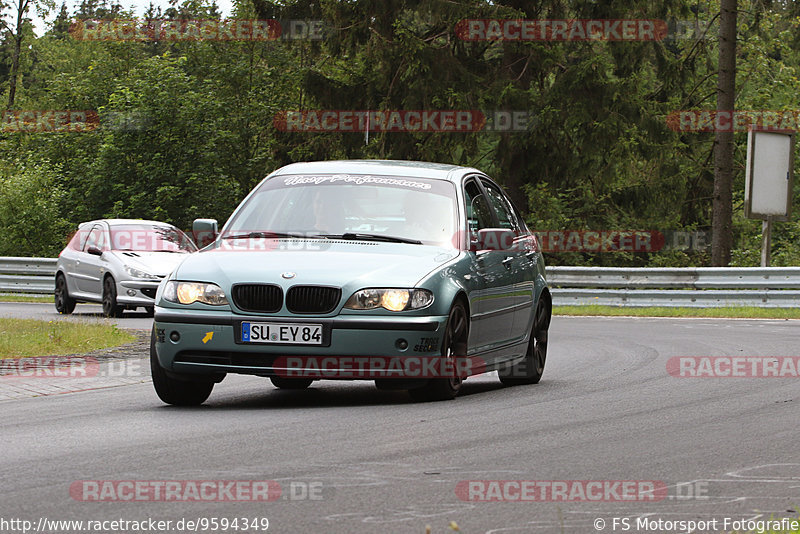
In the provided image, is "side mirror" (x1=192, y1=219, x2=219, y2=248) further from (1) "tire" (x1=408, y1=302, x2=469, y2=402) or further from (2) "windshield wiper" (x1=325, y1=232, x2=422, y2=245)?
(1) "tire" (x1=408, y1=302, x2=469, y2=402)

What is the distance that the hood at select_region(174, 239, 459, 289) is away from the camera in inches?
328

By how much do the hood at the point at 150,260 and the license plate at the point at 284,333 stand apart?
13399 mm

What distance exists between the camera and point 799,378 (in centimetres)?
1098

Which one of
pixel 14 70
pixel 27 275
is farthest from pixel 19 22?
pixel 27 275

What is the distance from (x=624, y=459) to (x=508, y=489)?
1.07 metres

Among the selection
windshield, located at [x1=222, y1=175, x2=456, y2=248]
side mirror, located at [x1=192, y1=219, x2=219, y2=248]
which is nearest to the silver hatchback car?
side mirror, located at [x1=192, y1=219, x2=219, y2=248]

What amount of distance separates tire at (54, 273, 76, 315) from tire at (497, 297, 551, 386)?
46.7ft

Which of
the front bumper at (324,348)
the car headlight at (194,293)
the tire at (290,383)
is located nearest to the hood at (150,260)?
the tire at (290,383)

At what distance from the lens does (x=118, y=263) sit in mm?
21797

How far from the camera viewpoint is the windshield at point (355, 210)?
9.28m

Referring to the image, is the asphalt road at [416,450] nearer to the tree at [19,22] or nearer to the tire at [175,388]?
the tire at [175,388]

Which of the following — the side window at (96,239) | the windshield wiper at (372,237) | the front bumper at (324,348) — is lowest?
the side window at (96,239)

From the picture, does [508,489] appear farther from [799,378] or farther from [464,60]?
[464,60]

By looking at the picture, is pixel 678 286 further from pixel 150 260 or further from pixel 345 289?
pixel 345 289
